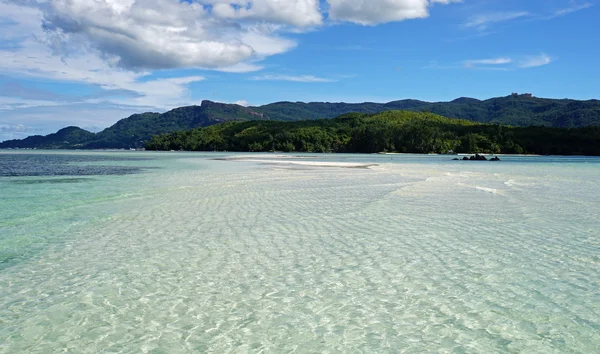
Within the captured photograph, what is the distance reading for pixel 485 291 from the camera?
7219 millimetres

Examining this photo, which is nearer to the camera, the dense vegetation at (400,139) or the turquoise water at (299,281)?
the turquoise water at (299,281)

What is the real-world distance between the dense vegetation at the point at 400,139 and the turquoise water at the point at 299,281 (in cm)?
13177

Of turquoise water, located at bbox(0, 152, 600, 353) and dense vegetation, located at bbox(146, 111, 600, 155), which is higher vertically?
dense vegetation, located at bbox(146, 111, 600, 155)

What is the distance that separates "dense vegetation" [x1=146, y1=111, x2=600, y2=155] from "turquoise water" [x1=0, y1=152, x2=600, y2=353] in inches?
5188

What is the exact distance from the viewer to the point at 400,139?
146 meters

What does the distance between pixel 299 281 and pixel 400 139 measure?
142 metres

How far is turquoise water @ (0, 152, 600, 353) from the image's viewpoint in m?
5.57

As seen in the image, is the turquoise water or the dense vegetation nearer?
the turquoise water

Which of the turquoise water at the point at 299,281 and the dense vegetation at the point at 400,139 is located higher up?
the dense vegetation at the point at 400,139

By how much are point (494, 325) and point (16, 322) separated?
6.21 meters

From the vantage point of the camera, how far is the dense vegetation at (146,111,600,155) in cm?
13450

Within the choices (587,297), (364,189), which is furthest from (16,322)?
(364,189)

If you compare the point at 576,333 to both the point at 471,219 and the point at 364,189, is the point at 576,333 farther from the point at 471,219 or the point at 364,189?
the point at 364,189

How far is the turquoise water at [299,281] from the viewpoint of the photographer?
5.57m
